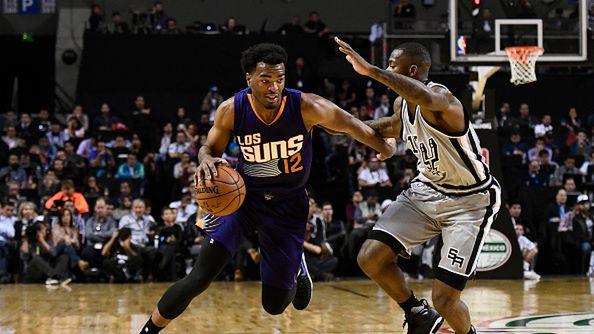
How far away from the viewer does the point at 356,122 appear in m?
6.50

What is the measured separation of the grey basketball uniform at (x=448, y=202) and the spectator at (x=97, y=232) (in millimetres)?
9458

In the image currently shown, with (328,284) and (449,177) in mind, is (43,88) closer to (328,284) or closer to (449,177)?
(328,284)

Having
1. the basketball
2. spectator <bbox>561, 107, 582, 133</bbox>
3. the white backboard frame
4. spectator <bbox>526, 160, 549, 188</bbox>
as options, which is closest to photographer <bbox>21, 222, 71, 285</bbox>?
the white backboard frame

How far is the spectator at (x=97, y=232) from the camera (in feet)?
50.4

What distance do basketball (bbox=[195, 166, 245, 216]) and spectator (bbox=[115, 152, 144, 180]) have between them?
11.8m

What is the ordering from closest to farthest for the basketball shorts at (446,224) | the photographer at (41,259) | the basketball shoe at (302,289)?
the basketball shorts at (446,224) < the basketball shoe at (302,289) < the photographer at (41,259)

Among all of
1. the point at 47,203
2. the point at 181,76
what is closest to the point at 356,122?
the point at 47,203

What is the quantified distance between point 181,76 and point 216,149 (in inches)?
Result: 635

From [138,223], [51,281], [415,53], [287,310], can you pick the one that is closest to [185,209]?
[138,223]

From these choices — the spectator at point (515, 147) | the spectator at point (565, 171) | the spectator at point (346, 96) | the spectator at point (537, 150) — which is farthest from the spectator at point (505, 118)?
the spectator at point (346, 96)

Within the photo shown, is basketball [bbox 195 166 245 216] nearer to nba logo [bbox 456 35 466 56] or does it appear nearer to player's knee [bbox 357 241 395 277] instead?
player's knee [bbox 357 241 395 277]

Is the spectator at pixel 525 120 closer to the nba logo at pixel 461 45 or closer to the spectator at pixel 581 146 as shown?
the spectator at pixel 581 146

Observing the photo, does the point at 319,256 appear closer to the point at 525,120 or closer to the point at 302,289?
the point at 525,120

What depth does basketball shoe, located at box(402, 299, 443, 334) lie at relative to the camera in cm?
658
